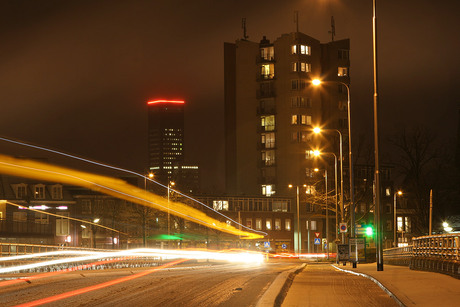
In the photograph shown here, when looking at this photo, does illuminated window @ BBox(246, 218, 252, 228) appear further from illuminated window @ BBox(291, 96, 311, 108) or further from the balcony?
the balcony

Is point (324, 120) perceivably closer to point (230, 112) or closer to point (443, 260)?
point (230, 112)

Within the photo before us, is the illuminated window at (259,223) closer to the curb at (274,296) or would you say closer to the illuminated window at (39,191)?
the illuminated window at (39,191)

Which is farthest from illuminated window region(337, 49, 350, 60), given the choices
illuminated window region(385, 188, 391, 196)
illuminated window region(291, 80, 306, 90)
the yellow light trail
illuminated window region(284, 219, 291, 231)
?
the yellow light trail

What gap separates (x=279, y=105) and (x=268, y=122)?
11.7ft

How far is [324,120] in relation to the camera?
11812cm

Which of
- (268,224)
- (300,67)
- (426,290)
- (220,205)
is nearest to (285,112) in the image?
(300,67)

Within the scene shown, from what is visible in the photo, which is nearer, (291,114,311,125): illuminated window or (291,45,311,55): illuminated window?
(291,45,311,55): illuminated window

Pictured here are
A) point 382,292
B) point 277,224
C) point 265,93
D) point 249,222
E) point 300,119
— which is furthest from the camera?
point 265,93

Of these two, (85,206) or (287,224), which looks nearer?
(85,206)

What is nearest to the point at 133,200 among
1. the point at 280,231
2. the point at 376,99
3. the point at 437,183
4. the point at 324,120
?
the point at 280,231

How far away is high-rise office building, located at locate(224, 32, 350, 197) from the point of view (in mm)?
115938

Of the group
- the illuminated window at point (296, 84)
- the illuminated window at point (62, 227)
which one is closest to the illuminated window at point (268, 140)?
the illuminated window at point (296, 84)

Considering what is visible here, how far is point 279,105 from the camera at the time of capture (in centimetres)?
11788

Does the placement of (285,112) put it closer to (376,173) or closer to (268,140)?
(268,140)
